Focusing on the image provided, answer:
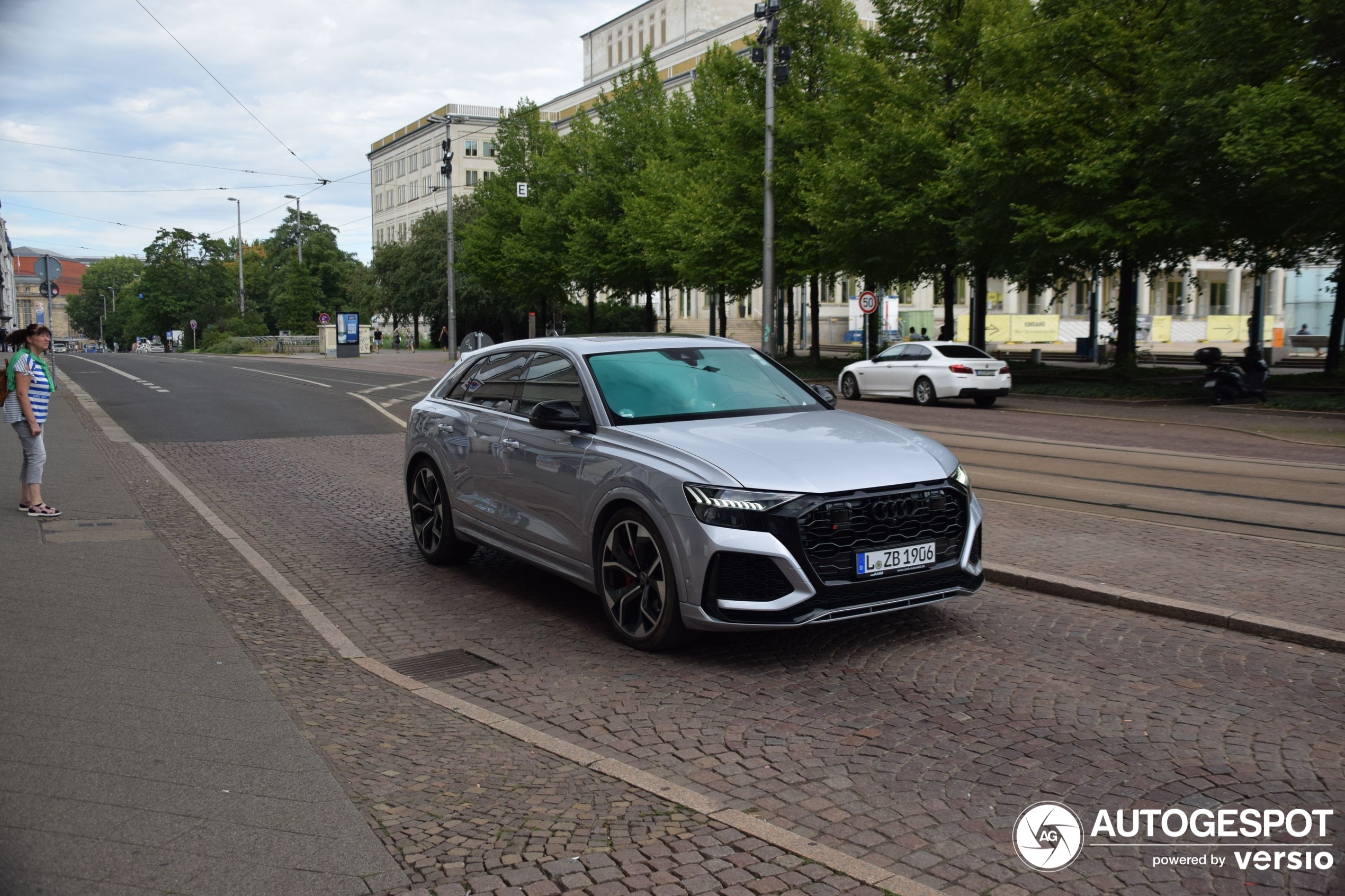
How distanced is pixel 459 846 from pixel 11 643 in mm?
3505

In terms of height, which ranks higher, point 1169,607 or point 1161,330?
point 1161,330

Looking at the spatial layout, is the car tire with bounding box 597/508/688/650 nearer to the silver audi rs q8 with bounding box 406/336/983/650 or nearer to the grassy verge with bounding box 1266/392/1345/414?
the silver audi rs q8 with bounding box 406/336/983/650

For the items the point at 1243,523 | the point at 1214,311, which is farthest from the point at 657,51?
the point at 1243,523

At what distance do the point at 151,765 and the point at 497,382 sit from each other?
384 cm

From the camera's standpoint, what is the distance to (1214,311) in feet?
273

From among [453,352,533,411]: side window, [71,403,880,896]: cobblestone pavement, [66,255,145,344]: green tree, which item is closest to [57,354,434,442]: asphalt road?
[453,352,533,411]: side window

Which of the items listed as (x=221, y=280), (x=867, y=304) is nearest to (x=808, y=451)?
(x=867, y=304)

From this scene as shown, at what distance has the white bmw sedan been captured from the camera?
2517cm

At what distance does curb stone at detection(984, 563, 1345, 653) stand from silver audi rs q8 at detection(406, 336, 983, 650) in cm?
115

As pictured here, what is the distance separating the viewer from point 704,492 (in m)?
5.36

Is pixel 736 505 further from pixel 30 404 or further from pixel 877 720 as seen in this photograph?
pixel 30 404

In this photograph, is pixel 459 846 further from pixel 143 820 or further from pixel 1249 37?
pixel 1249 37

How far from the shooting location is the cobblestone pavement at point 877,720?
3715 millimetres

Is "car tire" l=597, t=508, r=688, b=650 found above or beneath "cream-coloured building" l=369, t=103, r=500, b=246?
beneath
